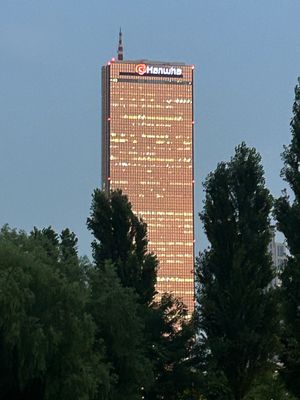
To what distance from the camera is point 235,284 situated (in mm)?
38531

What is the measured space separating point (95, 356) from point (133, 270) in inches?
425

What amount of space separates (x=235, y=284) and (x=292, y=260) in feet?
17.1

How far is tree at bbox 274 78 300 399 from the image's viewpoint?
33.5m

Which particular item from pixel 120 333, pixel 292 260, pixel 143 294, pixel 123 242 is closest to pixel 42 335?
pixel 120 333

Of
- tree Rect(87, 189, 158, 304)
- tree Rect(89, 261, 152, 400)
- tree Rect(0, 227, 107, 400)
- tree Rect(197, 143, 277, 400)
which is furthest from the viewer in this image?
tree Rect(87, 189, 158, 304)

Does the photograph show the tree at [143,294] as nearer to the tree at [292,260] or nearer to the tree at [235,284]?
the tree at [235,284]

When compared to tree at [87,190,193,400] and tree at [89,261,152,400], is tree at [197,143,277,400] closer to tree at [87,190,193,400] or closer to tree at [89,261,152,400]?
tree at [87,190,193,400]

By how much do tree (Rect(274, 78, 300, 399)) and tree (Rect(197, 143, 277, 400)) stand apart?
62.2 inches

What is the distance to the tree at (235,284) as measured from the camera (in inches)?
1499

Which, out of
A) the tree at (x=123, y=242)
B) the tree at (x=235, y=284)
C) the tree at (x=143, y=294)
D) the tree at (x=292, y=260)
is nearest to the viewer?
the tree at (x=292, y=260)

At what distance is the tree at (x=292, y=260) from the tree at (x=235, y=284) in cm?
158

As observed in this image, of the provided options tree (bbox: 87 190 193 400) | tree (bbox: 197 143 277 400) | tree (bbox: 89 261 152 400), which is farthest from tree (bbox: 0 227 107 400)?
tree (bbox: 197 143 277 400)

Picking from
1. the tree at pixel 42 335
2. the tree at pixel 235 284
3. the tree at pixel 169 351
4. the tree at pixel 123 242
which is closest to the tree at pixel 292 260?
the tree at pixel 235 284

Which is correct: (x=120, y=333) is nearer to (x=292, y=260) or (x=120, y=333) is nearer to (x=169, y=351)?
(x=169, y=351)
